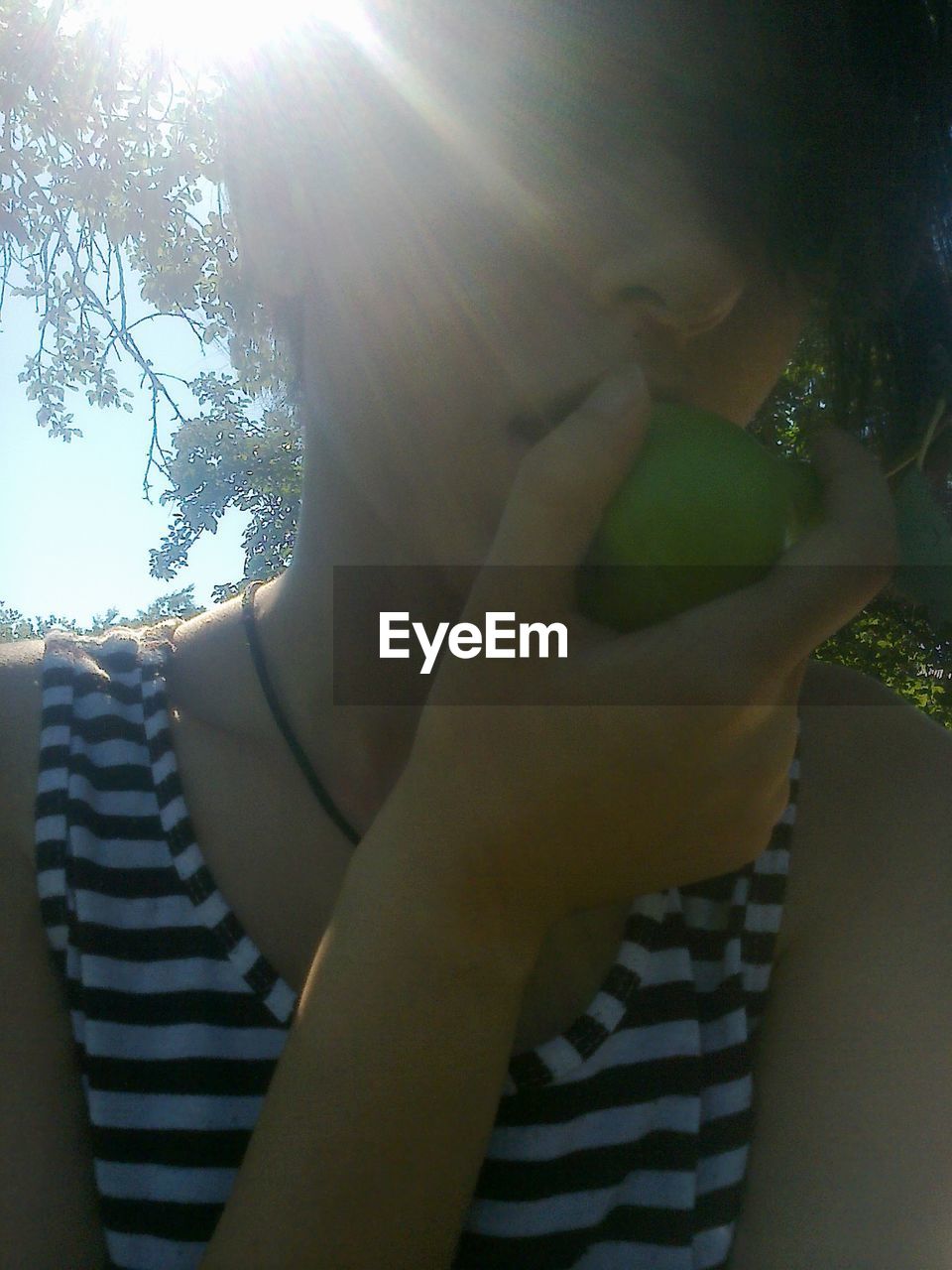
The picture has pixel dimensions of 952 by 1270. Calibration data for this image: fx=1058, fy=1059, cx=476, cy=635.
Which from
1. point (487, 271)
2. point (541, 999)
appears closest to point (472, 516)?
point (487, 271)

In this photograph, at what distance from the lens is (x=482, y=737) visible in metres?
0.97

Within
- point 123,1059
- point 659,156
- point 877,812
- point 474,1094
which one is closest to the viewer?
point 474,1094

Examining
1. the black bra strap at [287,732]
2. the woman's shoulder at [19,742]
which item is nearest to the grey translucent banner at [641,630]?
the black bra strap at [287,732]

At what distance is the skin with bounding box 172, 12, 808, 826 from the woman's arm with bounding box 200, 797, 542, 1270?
435 mm

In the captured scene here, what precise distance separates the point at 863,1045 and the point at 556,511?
79 cm

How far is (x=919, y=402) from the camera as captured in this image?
1.55 metres

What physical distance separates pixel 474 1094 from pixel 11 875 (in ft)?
1.96

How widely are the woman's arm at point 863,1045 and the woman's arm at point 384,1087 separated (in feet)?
1.55

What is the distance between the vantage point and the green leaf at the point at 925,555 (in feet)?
3.88

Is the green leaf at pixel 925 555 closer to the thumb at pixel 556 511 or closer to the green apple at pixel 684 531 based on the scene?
the green apple at pixel 684 531

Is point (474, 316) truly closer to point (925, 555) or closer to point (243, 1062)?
point (925, 555)

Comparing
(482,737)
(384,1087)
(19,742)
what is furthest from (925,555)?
(19,742)

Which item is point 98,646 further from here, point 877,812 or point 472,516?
point 877,812
